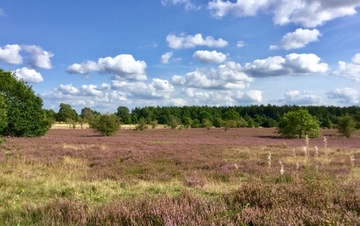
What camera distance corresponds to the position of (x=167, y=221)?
3703 millimetres

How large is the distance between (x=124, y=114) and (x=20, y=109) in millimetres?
82964

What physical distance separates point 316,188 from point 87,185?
5.44 meters

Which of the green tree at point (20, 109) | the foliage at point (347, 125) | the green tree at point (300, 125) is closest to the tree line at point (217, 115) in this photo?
the green tree at point (300, 125)

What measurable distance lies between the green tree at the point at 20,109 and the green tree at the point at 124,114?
2995 inches

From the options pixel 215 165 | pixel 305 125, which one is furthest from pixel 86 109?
pixel 215 165

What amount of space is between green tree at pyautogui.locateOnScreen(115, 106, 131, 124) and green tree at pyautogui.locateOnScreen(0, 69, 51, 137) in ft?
250

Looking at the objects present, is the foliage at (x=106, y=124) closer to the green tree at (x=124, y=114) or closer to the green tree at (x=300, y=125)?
the green tree at (x=300, y=125)

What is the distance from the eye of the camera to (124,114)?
116 meters

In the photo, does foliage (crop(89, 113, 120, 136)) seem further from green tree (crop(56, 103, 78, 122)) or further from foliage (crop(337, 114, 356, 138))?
green tree (crop(56, 103, 78, 122))

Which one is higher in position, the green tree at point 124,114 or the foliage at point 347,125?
the green tree at point 124,114

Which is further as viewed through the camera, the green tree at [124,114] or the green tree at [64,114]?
the green tree at [124,114]

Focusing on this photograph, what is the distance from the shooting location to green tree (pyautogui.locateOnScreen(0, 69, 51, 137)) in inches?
1270

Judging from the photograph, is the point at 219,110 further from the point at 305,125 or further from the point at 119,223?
the point at 119,223

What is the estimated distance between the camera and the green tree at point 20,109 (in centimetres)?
3225
